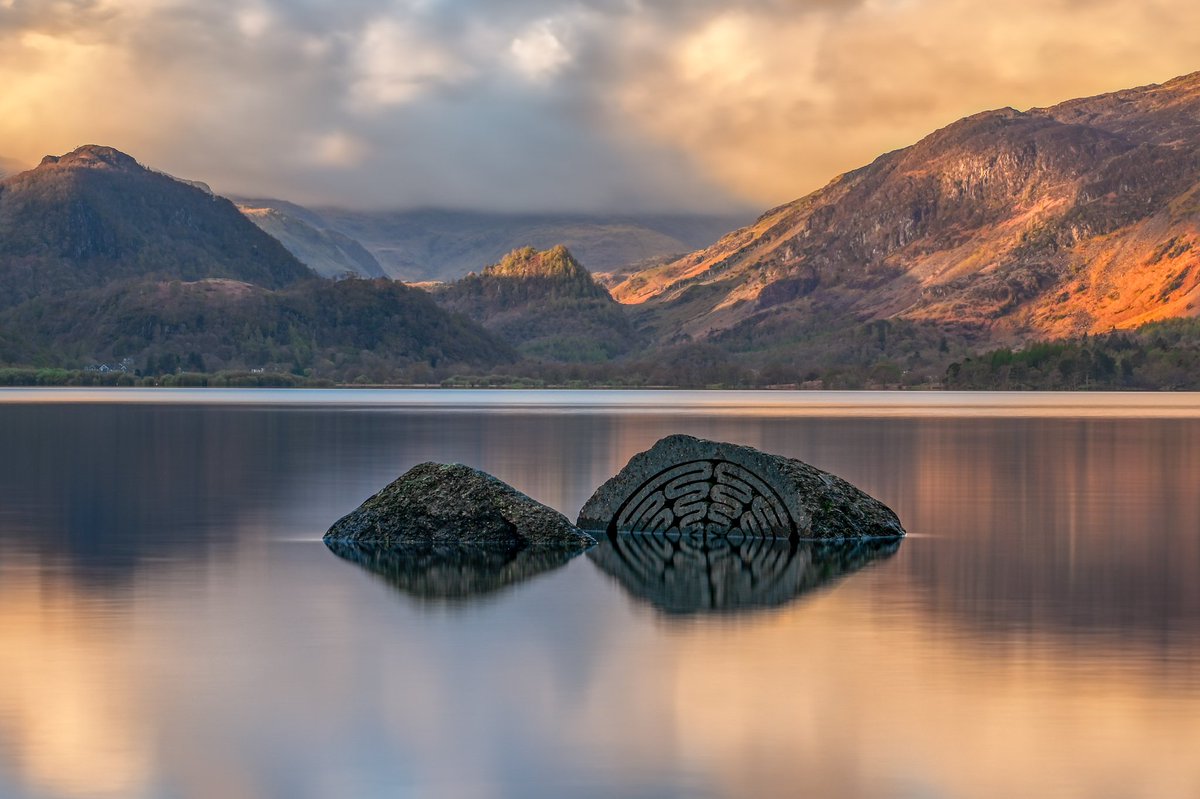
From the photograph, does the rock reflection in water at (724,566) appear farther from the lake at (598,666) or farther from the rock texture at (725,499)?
the rock texture at (725,499)

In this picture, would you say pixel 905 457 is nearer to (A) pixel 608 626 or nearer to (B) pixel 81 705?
(A) pixel 608 626

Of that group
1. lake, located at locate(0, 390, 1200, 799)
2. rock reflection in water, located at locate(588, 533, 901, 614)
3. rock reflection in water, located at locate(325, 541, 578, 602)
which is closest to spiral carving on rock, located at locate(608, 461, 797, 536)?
rock reflection in water, located at locate(588, 533, 901, 614)

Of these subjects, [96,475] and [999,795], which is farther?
[96,475]

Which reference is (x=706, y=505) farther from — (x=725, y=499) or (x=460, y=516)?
(x=460, y=516)

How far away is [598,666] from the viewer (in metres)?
19.1

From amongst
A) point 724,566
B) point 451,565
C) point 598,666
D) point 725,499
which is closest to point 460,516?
point 451,565

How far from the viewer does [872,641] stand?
2089 cm

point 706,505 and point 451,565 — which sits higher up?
point 706,505

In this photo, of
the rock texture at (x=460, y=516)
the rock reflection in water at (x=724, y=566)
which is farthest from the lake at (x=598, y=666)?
the rock texture at (x=460, y=516)

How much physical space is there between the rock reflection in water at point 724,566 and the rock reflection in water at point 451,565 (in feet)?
4.37

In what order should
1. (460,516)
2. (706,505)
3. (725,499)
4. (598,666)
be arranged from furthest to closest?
(706,505) → (725,499) → (460,516) → (598,666)

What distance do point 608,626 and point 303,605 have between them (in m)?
5.15

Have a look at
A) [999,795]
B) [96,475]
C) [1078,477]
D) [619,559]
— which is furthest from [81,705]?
[1078,477]

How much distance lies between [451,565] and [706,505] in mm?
7079
